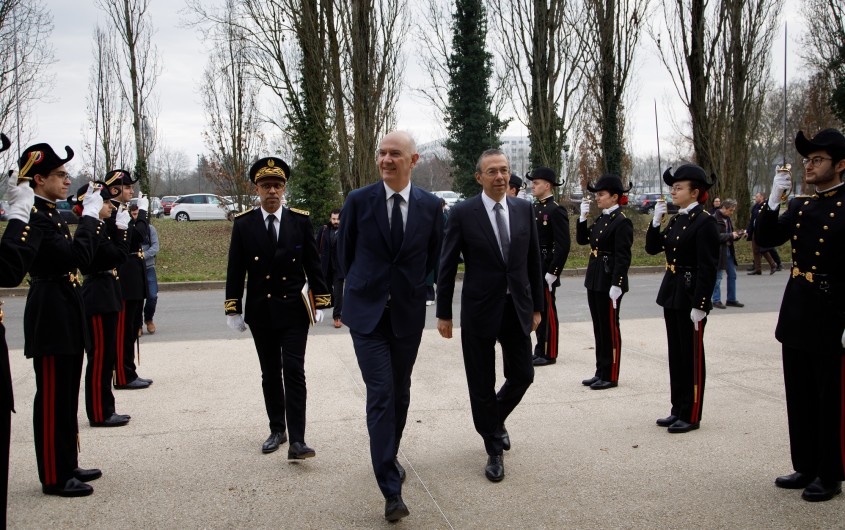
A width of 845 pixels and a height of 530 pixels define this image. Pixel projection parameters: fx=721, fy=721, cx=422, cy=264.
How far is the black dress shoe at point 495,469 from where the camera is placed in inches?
186

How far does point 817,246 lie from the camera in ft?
14.7

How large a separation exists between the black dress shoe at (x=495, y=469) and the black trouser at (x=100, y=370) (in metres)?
3.31

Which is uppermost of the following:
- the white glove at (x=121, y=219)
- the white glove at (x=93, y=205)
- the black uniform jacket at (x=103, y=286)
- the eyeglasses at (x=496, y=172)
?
the eyeglasses at (x=496, y=172)

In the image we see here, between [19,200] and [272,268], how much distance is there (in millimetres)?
1826

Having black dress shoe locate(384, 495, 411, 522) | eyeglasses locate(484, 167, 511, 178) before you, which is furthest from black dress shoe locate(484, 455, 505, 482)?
eyeglasses locate(484, 167, 511, 178)

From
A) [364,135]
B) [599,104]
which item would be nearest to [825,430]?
[364,135]

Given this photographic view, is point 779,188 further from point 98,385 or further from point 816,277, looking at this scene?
point 98,385

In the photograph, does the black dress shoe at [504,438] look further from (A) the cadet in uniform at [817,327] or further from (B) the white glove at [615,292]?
(B) the white glove at [615,292]

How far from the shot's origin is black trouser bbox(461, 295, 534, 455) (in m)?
4.98

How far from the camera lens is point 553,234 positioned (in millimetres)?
8148

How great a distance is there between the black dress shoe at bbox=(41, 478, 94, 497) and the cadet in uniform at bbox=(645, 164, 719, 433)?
4.22 meters

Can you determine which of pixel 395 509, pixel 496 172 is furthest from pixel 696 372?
pixel 395 509

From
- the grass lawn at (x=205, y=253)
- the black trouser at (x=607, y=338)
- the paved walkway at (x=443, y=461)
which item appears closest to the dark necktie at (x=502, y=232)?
the paved walkway at (x=443, y=461)

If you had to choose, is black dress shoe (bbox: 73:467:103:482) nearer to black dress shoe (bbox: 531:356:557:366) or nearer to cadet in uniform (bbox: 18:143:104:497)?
cadet in uniform (bbox: 18:143:104:497)
